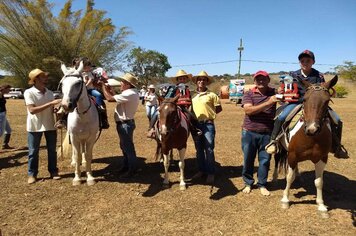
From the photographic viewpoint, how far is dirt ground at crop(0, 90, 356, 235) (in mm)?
4215

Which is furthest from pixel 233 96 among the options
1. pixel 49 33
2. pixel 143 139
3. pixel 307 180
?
pixel 307 180

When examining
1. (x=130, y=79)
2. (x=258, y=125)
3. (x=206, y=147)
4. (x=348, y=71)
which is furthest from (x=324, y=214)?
(x=348, y=71)

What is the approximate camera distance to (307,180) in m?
6.27

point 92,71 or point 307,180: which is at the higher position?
point 92,71

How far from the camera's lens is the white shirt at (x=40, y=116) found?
5.69 m

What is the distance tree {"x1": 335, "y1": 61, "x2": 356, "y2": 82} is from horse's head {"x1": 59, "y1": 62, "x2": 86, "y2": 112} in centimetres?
5730

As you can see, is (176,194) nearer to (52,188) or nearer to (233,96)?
(52,188)

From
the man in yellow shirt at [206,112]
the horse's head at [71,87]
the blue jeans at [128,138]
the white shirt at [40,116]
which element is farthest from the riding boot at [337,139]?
the white shirt at [40,116]

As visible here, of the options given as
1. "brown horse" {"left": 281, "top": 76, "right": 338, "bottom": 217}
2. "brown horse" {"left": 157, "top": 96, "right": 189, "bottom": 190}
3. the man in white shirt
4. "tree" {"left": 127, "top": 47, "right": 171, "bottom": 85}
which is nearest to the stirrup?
"brown horse" {"left": 281, "top": 76, "right": 338, "bottom": 217}

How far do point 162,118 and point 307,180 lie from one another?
342 centimetres

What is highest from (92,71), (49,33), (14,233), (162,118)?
(49,33)

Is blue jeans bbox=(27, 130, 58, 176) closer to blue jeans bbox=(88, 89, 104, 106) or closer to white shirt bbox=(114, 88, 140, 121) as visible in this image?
blue jeans bbox=(88, 89, 104, 106)

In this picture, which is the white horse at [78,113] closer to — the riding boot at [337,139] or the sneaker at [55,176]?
the sneaker at [55,176]

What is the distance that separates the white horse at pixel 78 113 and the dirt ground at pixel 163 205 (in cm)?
76
